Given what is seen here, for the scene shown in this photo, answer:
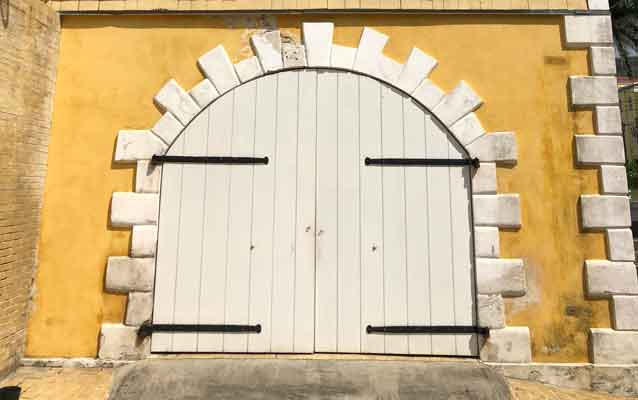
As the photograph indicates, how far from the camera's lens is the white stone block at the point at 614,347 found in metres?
3.27

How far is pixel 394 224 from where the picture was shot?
350cm

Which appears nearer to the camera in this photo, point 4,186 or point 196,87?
point 4,186

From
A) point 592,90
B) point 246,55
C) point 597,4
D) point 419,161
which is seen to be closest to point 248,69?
point 246,55

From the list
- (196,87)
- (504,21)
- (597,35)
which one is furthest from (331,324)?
(597,35)

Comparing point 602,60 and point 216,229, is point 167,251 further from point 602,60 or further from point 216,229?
point 602,60

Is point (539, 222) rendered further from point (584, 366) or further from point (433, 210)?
point (584, 366)

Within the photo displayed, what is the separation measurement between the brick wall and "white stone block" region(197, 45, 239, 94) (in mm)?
1632

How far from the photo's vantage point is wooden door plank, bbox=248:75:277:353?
3.41 metres

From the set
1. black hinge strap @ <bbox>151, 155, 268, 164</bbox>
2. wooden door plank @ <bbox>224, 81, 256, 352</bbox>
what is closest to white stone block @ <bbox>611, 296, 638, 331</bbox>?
wooden door plank @ <bbox>224, 81, 256, 352</bbox>

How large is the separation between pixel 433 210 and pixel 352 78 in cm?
167

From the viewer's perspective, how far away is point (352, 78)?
3.72 metres

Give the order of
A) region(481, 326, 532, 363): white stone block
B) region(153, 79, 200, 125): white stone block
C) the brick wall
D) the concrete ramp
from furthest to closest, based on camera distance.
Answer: region(153, 79, 200, 125): white stone block < region(481, 326, 532, 363): white stone block < the brick wall < the concrete ramp

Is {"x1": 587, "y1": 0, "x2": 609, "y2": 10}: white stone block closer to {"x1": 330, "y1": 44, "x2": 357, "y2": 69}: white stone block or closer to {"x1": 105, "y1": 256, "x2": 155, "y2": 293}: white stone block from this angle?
{"x1": 330, "y1": 44, "x2": 357, "y2": 69}: white stone block

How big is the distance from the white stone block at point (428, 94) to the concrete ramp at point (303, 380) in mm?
2639
